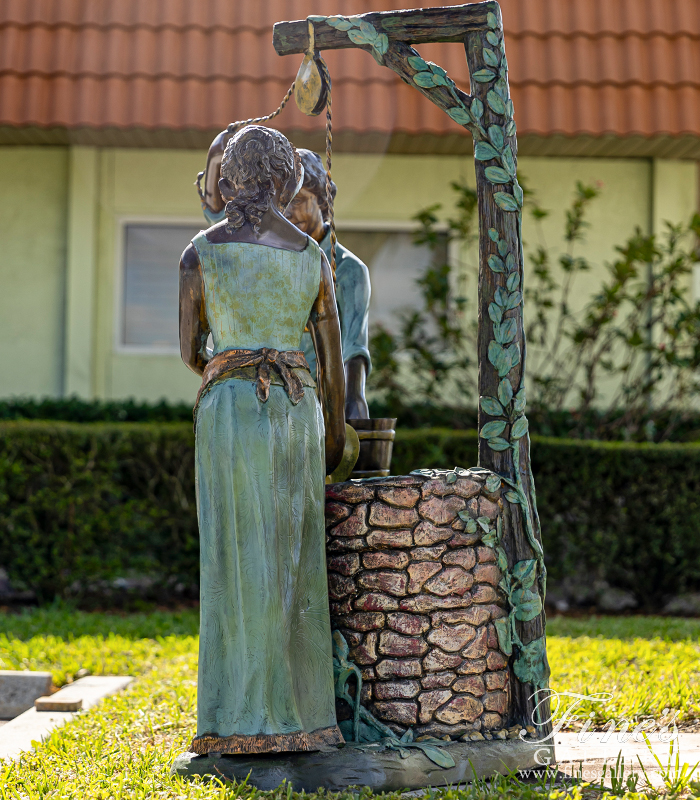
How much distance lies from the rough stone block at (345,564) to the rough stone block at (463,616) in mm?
316

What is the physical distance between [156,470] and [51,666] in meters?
2.16

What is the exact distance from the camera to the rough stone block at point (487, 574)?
312 cm

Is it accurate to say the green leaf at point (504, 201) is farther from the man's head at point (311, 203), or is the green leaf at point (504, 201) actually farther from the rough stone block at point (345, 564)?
the rough stone block at point (345, 564)

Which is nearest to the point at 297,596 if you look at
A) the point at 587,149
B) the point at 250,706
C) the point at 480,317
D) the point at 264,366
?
the point at 250,706

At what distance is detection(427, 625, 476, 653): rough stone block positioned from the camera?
120 inches

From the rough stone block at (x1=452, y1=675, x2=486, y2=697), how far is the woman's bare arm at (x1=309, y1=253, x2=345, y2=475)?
0.91 metres

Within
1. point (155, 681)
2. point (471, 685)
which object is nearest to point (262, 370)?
point (471, 685)

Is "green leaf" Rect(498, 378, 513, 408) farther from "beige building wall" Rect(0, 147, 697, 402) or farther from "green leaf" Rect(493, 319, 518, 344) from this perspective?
"beige building wall" Rect(0, 147, 697, 402)

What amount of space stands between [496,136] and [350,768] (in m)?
2.27

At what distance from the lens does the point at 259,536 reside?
2885mm

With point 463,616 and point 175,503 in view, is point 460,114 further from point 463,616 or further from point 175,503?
point 175,503

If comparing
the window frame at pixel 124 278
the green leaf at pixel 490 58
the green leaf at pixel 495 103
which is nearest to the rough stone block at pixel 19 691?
the green leaf at pixel 495 103

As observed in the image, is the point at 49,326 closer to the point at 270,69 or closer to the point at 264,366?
the point at 270,69

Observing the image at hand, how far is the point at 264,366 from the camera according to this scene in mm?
2941
